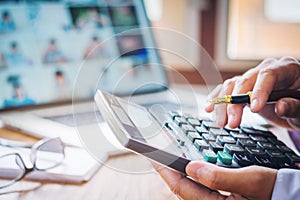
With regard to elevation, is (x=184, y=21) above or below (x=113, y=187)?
above

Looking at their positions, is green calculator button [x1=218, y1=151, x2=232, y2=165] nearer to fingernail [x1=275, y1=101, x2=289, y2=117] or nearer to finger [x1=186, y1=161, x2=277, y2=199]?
finger [x1=186, y1=161, x2=277, y2=199]

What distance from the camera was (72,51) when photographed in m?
0.81

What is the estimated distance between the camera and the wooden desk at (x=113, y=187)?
1.43ft

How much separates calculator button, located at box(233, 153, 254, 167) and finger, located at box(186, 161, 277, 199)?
0.05 ft

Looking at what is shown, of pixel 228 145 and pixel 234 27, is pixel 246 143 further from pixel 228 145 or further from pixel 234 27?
pixel 234 27

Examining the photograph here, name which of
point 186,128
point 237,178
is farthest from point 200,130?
point 237,178

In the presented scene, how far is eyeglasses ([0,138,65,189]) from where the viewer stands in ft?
1.58

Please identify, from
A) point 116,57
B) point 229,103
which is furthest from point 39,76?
point 229,103

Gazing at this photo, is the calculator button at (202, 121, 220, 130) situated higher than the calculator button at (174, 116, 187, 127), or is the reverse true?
the calculator button at (174, 116, 187, 127)

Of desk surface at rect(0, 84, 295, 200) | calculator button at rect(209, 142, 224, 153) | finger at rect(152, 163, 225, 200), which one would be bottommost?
desk surface at rect(0, 84, 295, 200)

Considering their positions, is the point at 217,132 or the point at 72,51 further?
the point at 72,51

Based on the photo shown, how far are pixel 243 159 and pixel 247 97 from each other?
0.12 meters

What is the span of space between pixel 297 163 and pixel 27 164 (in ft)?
1.07

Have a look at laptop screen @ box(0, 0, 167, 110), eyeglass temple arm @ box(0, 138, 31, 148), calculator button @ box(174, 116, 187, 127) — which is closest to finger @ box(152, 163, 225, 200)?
calculator button @ box(174, 116, 187, 127)
